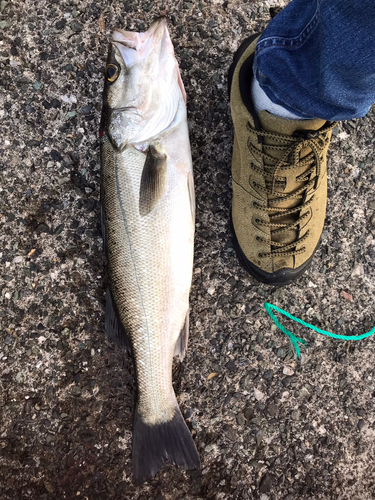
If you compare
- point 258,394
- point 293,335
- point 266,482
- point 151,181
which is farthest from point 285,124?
point 266,482

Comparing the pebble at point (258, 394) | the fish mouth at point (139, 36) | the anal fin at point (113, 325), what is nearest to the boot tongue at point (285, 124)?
the fish mouth at point (139, 36)

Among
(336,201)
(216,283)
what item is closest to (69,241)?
(216,283)

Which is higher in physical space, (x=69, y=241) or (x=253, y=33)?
(x=253, y=33)

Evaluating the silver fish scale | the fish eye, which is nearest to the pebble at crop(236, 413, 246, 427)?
the silver fish scale

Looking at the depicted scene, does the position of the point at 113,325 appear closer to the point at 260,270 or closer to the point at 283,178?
the point at 260,270

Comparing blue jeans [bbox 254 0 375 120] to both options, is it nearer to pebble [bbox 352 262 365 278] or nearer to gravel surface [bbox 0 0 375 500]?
gravel surface [bbox 0 0 375 500]

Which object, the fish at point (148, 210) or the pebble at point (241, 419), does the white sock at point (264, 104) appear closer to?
the fish at point (148, 210)

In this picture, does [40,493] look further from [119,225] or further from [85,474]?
[119,225]
